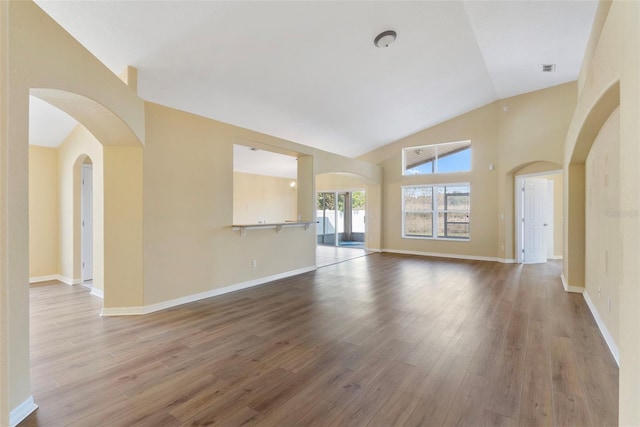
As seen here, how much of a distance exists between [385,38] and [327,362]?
4085 millimetres

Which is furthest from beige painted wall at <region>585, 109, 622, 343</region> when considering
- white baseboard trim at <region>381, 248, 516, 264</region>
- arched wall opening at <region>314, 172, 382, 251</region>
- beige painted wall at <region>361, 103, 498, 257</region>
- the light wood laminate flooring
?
arched wall opening at <region>314, 172, 382, 251</region>

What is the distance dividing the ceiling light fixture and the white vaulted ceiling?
0.25 ft

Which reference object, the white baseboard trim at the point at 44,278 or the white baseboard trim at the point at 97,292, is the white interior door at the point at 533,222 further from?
the white baseboard trim at the point at 44,278

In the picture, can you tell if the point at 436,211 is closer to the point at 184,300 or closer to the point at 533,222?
the point at 533,222

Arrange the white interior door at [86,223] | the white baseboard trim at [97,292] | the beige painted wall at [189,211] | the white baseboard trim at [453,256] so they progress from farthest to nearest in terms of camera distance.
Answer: the white baseboard trim at [453,256], the white interior door at [86,223], the white baseboard trim at [97,292], the beige painted wall at [189,211]

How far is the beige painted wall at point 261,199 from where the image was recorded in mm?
9055

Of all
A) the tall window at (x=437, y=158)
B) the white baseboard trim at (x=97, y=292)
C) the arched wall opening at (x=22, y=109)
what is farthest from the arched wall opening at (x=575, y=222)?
the white baseboard trim at (x=97, y=292)

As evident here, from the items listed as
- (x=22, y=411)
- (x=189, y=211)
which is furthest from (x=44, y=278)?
(x=22, y=411)

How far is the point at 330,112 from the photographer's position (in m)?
5.91

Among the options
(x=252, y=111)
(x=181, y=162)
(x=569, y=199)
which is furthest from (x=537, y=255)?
(x=181, y=162)

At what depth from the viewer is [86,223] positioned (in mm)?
5383

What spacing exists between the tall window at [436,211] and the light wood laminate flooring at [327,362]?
3727 mm

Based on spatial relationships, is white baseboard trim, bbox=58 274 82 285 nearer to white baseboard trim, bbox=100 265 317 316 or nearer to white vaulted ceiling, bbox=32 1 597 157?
white baseboard trim, bbox=100 265 317 316

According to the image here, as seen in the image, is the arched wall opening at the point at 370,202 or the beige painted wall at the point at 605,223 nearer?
the beige painted wall at the point at 605,223
